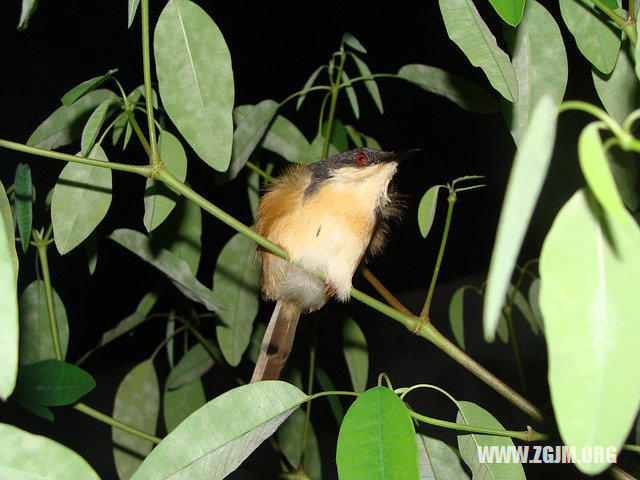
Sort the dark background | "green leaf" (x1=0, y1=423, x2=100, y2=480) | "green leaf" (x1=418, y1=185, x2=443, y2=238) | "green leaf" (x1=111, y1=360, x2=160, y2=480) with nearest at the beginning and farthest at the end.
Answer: "green leaf" (x1=0, y1=423, x2=100, y2=480)
"green leaf" (x1=418, y1=185, x2=443, y2=238)
"green leaf" (x1=111, y1=360, x2=160, y2=480)
the dark background

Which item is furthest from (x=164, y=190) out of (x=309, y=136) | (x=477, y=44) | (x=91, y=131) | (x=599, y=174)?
(x=309, y=136)

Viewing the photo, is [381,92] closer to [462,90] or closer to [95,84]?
[462,90]

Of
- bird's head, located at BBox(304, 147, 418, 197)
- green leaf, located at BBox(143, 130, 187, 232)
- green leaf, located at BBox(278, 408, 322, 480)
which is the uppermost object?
green leaf, located at BBox(143, 130, 187, 232)

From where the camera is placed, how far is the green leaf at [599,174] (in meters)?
0.42

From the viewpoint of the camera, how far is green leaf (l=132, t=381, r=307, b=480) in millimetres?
835

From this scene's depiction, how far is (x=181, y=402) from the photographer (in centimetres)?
222

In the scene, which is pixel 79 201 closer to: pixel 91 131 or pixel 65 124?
pixel 91 131

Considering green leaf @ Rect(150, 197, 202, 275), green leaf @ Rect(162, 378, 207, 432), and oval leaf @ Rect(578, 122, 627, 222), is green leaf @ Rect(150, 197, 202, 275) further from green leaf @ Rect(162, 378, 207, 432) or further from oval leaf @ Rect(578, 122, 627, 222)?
oval leaf @ Rect(578, 122, 627, 222)

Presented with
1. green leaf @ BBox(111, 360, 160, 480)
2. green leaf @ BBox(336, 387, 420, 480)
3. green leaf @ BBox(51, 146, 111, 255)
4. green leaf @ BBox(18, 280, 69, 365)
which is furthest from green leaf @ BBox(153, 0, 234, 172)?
green leaf @ BBox(111, 360, 160, 480)

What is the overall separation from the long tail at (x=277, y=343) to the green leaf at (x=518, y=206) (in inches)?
62.0

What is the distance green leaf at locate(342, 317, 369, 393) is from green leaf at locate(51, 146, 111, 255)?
1.02m

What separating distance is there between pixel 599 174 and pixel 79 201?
1183 millimetres

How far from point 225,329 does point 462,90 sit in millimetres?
980

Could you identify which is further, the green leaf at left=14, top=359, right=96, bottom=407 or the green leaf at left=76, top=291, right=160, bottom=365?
the green leaf at left=76, top=291, right=160, bottom=365
